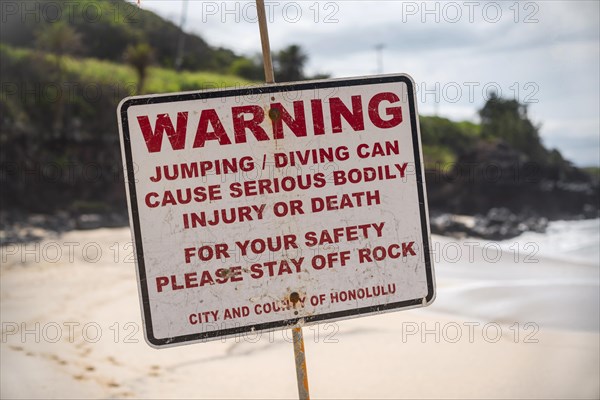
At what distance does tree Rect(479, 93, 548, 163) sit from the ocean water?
3.65 m

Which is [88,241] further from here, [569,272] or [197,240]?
[197,240]

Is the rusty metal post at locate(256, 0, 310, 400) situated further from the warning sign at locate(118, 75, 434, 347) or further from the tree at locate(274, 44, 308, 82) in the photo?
the tree at locate(274, 44, 308, 82)

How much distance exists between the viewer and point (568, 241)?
12.9m

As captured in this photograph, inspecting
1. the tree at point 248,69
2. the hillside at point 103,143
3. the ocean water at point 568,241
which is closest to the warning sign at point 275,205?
the ocean water at point 568,241

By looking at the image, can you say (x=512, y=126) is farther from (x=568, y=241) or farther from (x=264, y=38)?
(x=264, y=38)

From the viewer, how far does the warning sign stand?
197 centimetres

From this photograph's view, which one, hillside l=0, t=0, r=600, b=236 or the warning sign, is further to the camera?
hillside l=0, t=0, r=600, b=236

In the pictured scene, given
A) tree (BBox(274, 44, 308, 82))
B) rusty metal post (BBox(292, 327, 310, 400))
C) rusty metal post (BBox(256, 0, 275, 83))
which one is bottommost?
rusty metal post (BBox(292, 327, 310, 400))

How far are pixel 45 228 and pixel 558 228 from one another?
11.2m

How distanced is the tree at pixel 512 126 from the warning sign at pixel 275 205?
16.8m

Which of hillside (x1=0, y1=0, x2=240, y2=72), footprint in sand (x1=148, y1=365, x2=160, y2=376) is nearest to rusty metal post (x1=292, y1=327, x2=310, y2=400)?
footprint in sand (x1=148, y1=365, x2=160, y2=376)

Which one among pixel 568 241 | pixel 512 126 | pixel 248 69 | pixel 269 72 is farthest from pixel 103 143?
pixel 269 72

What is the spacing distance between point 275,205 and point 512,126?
738 inches

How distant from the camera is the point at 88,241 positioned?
44.7 feet
